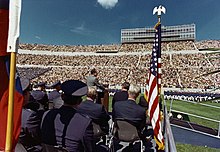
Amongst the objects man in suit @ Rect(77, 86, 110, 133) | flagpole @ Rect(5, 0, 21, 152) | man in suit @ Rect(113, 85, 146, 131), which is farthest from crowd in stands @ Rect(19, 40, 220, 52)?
flagpole @ Rect(5, 0, 21, 152)

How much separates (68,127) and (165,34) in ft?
235

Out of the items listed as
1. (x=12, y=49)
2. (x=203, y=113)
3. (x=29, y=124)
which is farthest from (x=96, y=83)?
(x=203, y=113)

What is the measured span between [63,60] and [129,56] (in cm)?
1587

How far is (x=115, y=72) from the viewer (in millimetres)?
44500

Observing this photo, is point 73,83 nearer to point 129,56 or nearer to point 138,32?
point 129,56

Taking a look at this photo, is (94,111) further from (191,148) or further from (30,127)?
(191,148)

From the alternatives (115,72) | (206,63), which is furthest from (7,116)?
(206,63)

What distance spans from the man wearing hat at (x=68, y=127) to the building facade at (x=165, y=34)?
221 feet

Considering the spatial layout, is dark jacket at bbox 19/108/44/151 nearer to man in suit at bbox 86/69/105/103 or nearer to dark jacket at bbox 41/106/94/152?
dark jacket at bbox 41/106/94/152

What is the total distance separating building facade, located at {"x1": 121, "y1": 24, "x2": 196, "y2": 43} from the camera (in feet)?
223

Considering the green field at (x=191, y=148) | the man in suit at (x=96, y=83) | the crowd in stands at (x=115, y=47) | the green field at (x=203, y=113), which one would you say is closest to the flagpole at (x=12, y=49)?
the man in suit at (x=96, y=83)

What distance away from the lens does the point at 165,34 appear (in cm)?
7044

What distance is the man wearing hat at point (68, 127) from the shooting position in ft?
7.91

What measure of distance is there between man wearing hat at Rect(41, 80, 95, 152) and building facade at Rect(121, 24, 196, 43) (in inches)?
2647
